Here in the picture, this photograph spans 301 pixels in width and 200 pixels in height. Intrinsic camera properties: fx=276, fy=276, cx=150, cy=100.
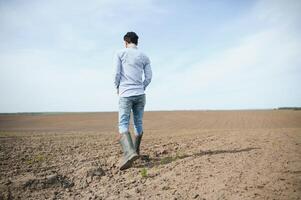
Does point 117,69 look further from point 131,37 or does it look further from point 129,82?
point 131,37

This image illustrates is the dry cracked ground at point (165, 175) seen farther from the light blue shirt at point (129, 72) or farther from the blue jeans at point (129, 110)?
the light blue shirt at point (129, 72)

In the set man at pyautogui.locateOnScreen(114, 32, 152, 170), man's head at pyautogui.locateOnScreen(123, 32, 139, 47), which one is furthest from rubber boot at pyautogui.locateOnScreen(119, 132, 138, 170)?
man's head at pyautogui.locateOnScreen(123, 32, 139, 47)

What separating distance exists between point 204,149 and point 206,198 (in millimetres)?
2781

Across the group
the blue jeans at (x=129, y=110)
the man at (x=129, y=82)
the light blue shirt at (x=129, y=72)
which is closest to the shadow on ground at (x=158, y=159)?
the man at (x=129, y=82)

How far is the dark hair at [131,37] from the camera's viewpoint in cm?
507

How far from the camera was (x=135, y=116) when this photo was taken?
5.13 m

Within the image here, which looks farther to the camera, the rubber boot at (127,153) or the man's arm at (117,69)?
the man's arm at (117,69)

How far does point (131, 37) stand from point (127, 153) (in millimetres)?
2093

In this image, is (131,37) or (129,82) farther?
(131,37)

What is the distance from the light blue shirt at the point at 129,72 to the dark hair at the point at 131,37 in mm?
162

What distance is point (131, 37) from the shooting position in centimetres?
506

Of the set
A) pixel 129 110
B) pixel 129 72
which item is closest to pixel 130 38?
pixel 129 72

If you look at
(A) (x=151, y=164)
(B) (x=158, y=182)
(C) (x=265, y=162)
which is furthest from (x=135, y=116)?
(C) (x=265, y=162)

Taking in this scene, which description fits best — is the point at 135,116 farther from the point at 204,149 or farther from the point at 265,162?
the point at 265,162
